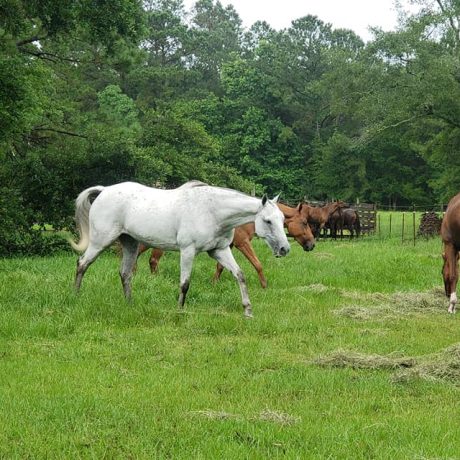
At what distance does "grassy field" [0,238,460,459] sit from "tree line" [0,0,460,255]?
728cm

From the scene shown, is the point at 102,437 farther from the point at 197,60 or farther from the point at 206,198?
the point at 197,60

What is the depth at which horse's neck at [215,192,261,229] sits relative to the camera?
855cm

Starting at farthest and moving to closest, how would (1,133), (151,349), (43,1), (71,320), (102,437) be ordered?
(43,1) < (1,133) < (71,320) < (151,349) < (102,437)

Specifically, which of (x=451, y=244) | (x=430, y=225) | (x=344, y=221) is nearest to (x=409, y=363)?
(x=451, y=244)

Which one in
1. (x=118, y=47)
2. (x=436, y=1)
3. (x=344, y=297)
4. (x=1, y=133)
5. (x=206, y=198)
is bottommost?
(x=344, y=297)

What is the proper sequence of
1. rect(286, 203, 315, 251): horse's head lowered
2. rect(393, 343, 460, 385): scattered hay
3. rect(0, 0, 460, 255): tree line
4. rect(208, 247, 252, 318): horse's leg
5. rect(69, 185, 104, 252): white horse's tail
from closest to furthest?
rect(393, 343, 460, 385): scattered hay → rect(208, 247, 252, 318): horse's leg → rect(69, 185, 104, 252): white horse's tail → rect(286, 203, 315, 251): horse's head lowered → rect(0, 0, 460, 255): tree line

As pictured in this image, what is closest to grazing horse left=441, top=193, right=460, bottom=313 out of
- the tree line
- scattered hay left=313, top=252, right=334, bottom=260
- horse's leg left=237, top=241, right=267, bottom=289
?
horse's leg left=237, top=241, right=267, bottom=289

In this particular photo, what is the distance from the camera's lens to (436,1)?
31.7 metres

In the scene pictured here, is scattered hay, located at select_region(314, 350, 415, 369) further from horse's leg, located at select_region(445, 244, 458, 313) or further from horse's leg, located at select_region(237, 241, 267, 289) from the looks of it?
horse's leg, located at select_region(237, 241, 267, 289)

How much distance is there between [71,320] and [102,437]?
3.70 metres

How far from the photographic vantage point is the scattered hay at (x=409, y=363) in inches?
212

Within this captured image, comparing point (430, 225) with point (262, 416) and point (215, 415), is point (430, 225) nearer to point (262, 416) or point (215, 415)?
point (262, 416)

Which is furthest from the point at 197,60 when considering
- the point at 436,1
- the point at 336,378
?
the point at 336,378

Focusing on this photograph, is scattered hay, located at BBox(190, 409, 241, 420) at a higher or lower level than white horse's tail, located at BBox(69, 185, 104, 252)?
lower
